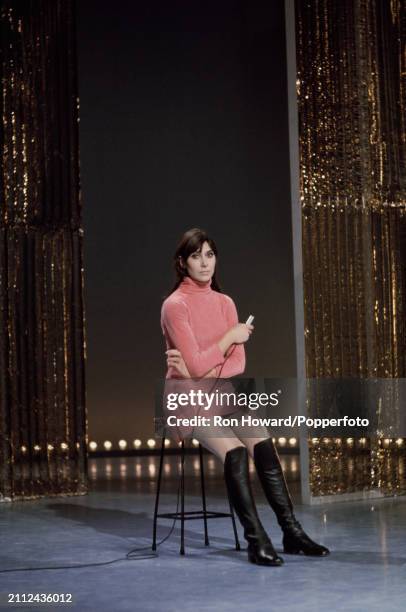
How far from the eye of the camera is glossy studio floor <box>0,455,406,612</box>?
2742 millimetres

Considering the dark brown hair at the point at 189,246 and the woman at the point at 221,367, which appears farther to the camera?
the dark brown hair at the point at 189,246

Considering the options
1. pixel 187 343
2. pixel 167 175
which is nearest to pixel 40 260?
pixel 187 343

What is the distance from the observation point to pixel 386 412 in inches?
204

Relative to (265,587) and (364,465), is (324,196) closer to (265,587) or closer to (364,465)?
(364,465)

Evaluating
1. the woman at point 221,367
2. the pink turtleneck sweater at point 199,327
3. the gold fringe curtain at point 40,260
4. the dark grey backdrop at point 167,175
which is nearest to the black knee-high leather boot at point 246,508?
the woman at point 221,367

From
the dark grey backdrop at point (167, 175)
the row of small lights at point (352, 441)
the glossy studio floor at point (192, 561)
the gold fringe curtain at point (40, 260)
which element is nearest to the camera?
the glossy studio floor at point (192, 561)

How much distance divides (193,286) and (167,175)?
13.1ft

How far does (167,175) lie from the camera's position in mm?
7461

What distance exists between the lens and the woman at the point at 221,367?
336 cm

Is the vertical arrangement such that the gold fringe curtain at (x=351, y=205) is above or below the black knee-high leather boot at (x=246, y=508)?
above

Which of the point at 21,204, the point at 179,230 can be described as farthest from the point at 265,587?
the point at 179,230

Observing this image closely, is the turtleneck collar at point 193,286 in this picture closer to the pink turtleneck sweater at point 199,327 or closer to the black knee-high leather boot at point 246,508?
the pink turtleneck sweater at point 199,327

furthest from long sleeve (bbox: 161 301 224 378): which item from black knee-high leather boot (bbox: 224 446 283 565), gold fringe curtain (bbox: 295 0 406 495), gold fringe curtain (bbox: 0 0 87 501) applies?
gold fringe curtain (bbox: 0 0 87 501)

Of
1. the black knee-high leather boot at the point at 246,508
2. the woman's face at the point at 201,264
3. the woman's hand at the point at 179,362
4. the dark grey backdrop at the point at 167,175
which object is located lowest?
the black knee-high leather boot at the point at 246,508
